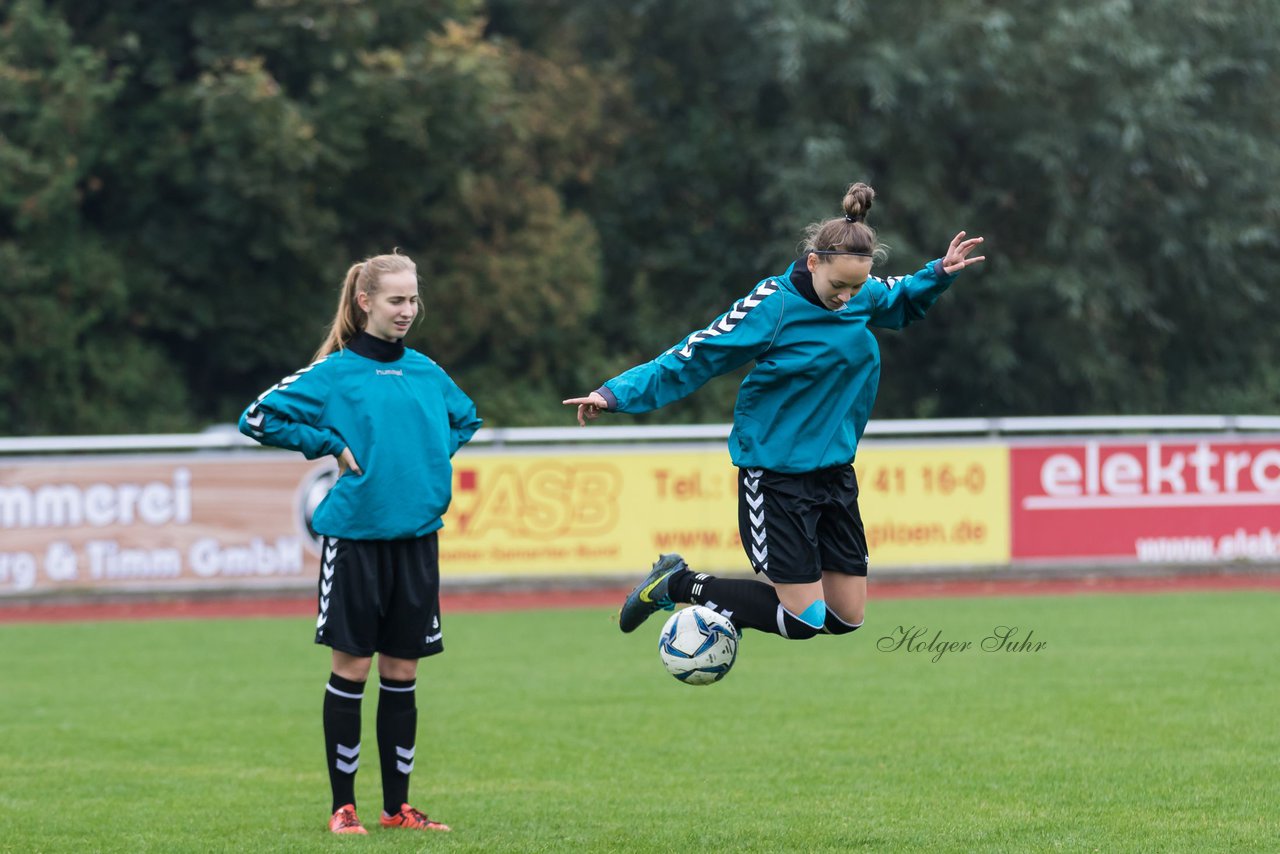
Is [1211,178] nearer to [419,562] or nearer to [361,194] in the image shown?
[361,194]

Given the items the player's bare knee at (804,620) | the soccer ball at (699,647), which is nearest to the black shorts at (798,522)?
the player's bare knee at (804,620)

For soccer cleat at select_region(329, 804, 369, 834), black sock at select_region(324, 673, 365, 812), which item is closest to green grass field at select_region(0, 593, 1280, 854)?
soccer cleat at select_region(329, 804, 369, 834)

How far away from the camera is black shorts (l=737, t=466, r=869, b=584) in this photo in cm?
620

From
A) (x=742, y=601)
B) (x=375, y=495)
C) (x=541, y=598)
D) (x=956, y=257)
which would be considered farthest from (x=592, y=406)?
(x=541, y=598)

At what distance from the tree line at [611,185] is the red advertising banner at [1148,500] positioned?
6.37m

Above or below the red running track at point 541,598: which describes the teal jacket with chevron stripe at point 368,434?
above

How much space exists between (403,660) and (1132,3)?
20.5 metres

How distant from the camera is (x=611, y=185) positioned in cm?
2581

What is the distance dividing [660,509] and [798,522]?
33.2 ft

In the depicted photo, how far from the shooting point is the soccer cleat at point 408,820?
6340 millimetres

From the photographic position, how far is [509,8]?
2541cm

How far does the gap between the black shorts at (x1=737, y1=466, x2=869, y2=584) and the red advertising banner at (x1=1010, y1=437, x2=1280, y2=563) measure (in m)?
10.7

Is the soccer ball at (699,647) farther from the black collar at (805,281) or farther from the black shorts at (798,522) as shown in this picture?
the black collar at (805,281)

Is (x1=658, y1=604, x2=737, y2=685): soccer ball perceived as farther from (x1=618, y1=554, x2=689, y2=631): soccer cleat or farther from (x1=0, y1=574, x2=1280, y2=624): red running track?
(x1=0, y1=574, x2=1280, y2=624): red running track
